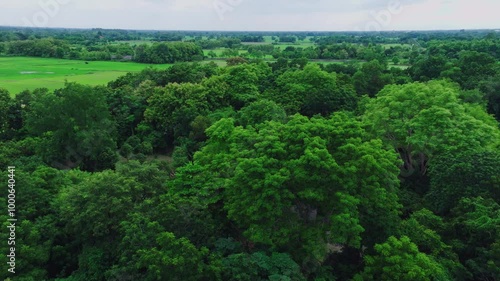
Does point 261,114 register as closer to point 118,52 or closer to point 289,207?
point 289,207

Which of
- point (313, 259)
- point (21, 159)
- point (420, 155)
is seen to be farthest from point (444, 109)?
point (21, 159)

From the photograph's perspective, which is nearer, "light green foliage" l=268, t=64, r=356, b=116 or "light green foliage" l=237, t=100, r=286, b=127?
"light green foliage" l=237, t=100, r=286, b=127

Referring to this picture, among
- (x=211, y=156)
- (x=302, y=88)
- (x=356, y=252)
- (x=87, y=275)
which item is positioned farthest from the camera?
(x=302, y=88)

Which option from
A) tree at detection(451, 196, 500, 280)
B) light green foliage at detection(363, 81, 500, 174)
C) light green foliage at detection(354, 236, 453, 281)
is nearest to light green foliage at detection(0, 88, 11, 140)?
light green foliage at detection(363, 81, 500, 174)

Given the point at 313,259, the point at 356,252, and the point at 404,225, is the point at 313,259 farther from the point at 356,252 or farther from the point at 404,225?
the point at 404,225

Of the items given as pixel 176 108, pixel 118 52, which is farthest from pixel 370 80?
pixel 118 52

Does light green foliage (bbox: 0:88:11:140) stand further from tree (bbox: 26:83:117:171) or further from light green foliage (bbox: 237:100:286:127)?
light green foliage (bbox: 237:100:286:127)
